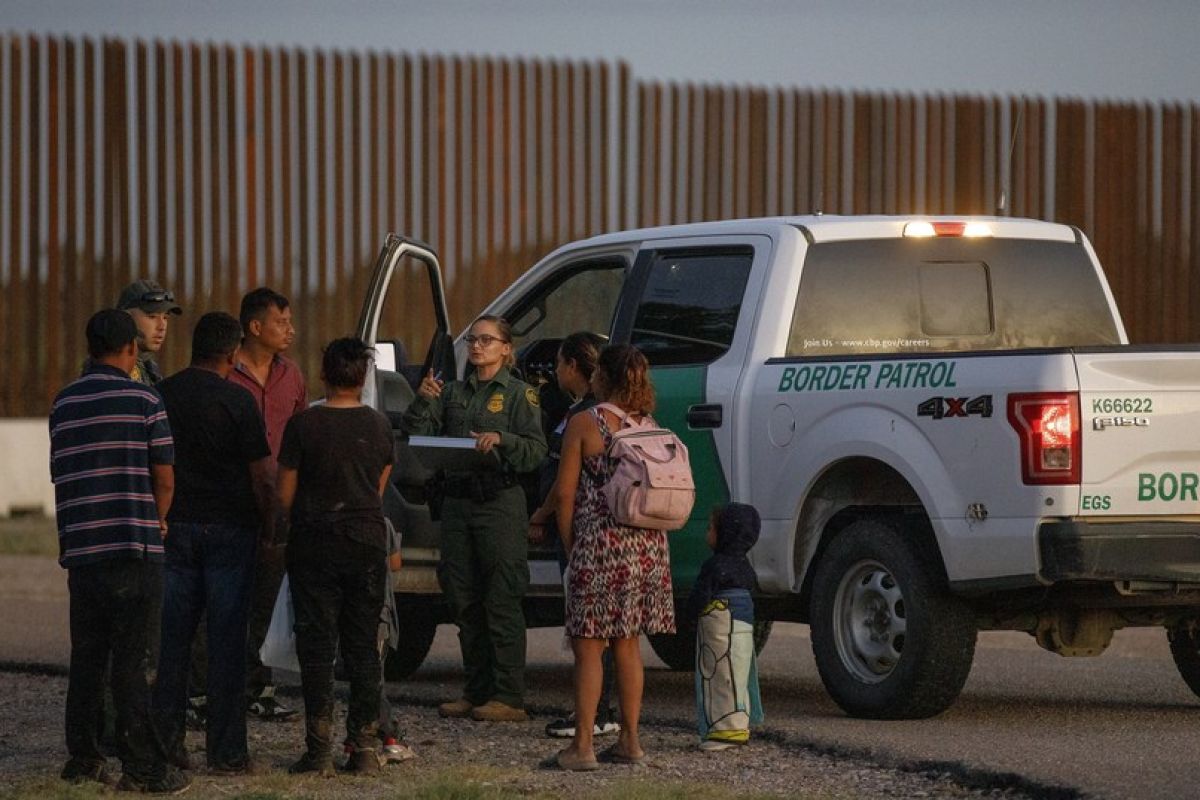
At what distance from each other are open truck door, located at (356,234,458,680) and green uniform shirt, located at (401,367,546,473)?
0.94 ft

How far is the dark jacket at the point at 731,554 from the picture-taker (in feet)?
31.6

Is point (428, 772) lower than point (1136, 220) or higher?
lower

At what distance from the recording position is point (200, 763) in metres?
9.35

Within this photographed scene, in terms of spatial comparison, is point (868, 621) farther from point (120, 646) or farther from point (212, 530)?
point (120, 646)

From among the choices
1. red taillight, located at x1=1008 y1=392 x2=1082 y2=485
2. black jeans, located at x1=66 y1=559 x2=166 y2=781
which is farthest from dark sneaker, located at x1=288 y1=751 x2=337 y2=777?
red taillight, located at x1=1008 y1=392 x2=1082 y2=485

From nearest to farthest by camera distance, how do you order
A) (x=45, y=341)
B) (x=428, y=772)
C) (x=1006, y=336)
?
(x=428, y=772) < (x=1006, y=336) < (x=45, y=341)

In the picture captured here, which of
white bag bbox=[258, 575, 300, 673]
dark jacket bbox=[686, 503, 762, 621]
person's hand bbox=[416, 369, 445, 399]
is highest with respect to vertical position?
person's hand bbox=[416, 369, 445, 399]

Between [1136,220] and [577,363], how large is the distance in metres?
18.7

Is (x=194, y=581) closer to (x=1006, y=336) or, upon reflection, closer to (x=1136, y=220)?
(x=1006, y=336)

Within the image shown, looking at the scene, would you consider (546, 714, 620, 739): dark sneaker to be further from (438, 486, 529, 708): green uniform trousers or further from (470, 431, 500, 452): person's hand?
(470, 431, 500, 452): person's hand

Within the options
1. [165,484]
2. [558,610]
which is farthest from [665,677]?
[165,484]

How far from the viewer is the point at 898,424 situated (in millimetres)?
10203

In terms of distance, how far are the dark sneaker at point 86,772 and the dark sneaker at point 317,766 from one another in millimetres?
683

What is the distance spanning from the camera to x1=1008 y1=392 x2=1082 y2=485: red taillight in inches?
379
